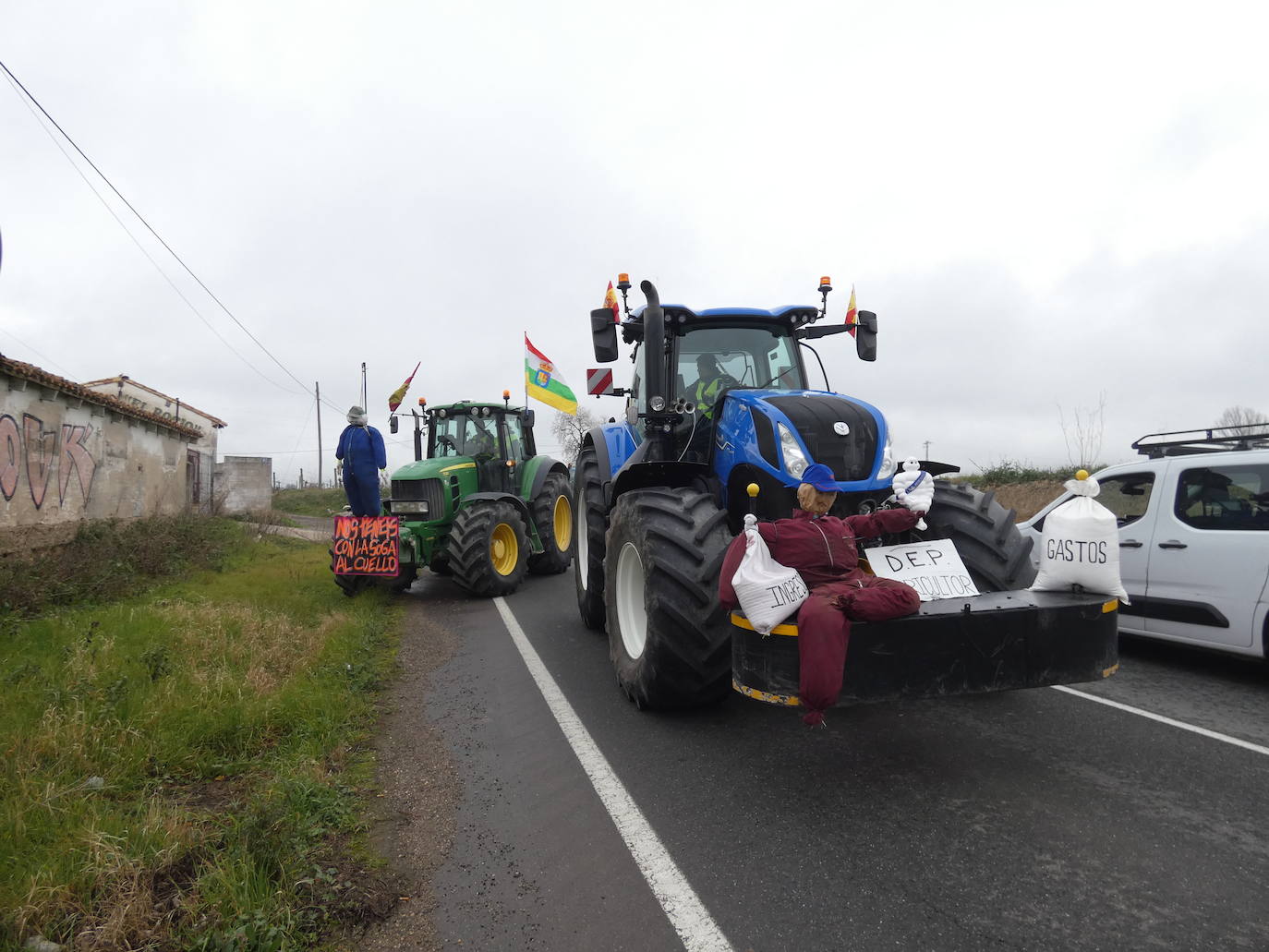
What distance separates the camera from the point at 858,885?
266 cm

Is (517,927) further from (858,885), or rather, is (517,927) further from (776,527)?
(776,527)

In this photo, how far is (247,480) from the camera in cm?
3064

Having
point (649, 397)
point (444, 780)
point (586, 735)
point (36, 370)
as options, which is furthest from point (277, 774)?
point (36, 370)

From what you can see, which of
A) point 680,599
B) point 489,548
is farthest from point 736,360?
point 489,548

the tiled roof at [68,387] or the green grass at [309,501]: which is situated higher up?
the tiled roof at [68,387]

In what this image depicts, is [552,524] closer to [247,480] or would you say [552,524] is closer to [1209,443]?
[1209,443]

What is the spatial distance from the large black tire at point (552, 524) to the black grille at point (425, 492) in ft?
5.39

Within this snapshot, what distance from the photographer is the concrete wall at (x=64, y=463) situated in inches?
367

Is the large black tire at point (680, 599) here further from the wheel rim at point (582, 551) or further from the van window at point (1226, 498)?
the van window at point (1226, 498)

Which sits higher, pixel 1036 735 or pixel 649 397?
pixel 649 397

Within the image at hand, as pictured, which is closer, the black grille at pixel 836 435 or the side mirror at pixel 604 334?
the black grille at pixel 836 435

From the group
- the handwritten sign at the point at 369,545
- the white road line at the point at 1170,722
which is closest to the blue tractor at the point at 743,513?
the white road line at the point at 1170,722

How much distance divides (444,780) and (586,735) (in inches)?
35.3

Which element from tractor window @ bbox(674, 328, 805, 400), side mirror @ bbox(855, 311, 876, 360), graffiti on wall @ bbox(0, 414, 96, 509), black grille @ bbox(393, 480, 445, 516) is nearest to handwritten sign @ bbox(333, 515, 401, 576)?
black grille @ bbox(393, 480, 445, 516)
